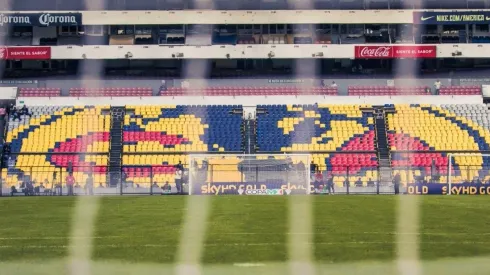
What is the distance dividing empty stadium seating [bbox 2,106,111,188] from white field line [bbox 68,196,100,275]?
21.4 m

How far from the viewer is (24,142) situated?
144 ft

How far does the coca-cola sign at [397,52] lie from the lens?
48281 mm

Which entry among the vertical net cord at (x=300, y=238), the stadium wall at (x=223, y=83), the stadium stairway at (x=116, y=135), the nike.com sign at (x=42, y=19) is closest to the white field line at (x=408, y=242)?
the vertical net cord at (x=300, y=238)

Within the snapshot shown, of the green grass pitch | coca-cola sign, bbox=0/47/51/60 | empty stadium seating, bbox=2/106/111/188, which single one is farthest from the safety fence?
coca-cola sign, bbox=0/47/51/60

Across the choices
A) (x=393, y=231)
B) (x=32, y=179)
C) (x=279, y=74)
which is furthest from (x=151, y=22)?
(x=393, y=231)

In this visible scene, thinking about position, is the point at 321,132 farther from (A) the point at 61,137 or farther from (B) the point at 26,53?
(B) the point at 26,53

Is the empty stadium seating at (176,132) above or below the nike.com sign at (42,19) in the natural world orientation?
below

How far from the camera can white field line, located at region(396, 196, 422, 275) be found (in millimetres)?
11223

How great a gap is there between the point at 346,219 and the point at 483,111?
30.6 metres

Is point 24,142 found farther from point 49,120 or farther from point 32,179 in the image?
point 32,179

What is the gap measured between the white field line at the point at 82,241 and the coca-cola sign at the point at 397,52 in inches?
1147

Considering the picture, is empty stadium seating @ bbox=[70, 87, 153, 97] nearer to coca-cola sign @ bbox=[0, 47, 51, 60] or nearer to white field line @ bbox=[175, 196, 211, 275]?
coca-cola sign @ bbox=[0, 47, 51, 60]

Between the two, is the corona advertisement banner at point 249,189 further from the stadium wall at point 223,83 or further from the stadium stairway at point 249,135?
the stadium wall at point 223,83

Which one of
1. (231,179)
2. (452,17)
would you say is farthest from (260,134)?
(452,17)
